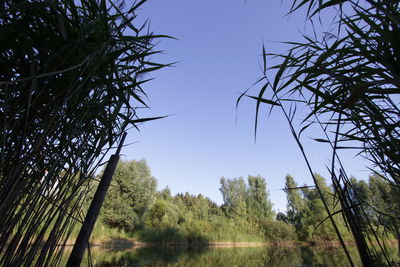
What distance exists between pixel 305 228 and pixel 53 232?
26.9 m

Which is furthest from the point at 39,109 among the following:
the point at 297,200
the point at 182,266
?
the point at 297,200

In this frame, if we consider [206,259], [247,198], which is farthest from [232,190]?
[206,259]

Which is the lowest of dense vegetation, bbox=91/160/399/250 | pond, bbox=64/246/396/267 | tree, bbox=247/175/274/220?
pond, bbox=64/246/396/267

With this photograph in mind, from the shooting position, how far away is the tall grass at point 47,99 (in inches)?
40.8

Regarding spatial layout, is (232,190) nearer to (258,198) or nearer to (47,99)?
(258,198)

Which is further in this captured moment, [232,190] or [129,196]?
[232,190]

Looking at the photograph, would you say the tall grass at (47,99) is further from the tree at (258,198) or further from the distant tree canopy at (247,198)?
the tree at (258,198)

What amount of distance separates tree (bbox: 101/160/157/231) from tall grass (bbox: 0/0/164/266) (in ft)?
47.4

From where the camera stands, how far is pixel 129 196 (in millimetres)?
17906

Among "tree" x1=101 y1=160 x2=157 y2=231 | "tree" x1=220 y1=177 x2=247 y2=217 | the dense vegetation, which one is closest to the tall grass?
the dense vegetation

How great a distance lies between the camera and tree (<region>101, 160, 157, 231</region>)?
16.5m

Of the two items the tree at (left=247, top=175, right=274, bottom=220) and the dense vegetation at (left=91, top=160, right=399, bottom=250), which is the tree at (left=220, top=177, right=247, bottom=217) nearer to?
the tree at (left=247, top=175, right=274, bottom=220)

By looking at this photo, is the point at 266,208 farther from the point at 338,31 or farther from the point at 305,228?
the point at 338,31

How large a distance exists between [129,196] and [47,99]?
18094mm
